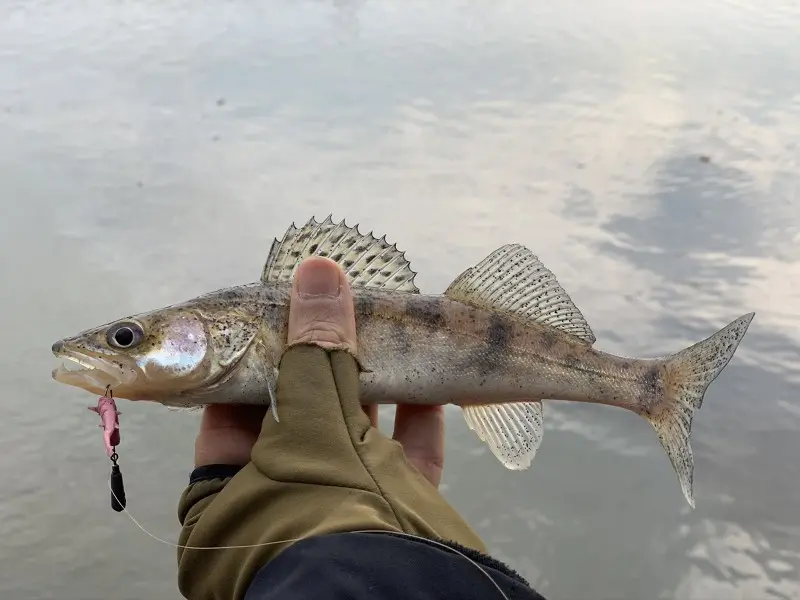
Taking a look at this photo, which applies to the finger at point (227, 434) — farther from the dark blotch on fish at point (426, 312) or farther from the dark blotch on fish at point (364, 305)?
the dark blotch on fish at point (426, 312)

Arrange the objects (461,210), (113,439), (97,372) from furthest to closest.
→ (461,210), (97,372), (113,439)

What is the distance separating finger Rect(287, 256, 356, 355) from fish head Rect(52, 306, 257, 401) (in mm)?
298

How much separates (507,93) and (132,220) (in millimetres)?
5108

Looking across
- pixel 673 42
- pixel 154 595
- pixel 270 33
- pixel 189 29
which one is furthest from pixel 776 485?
pixel 189 29

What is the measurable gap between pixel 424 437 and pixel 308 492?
1.42 metres

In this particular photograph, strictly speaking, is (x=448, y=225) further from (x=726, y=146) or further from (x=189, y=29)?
(x=189, y=29)

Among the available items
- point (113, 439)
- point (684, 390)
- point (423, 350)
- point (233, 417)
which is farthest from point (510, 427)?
point (113, 439)

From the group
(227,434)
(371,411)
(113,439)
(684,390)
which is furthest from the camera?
(371,411)

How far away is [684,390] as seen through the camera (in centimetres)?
379

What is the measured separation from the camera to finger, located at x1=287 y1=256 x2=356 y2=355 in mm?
3164

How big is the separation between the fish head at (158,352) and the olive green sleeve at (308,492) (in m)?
0.41

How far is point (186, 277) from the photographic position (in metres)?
6.00

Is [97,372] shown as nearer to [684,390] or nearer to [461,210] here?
[684,390]

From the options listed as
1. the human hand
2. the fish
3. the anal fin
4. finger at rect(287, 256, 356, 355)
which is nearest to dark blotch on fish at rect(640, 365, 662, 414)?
the fish
